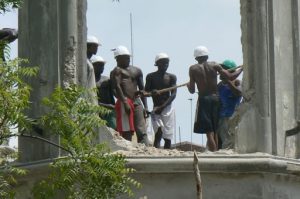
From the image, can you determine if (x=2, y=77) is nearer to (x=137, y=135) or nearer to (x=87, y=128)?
(x=87, y=128)

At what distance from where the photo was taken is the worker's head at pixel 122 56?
790 inches

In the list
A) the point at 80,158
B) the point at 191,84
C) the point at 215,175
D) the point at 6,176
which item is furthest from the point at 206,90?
the point at 80,158

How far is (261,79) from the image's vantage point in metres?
18.6

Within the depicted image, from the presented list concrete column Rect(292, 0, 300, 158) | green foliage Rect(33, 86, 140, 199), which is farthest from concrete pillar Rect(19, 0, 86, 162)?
green foliage Rect(33, 86, 140, 199)

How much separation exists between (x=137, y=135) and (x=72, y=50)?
1.64m

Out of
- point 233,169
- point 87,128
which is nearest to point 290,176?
point 233,169

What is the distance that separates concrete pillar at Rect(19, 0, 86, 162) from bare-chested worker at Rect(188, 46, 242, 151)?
1.62 meters

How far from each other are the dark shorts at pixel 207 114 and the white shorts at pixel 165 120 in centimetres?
52

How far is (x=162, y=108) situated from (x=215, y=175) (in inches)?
95.4

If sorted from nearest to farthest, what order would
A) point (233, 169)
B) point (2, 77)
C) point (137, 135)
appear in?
point (2, 77)
point (233, 169)
point (137, 135)

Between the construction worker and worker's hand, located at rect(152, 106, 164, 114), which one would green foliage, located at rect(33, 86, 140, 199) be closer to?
the construction worker

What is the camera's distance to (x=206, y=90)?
1991cm

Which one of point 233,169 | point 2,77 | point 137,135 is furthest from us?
point 137,135

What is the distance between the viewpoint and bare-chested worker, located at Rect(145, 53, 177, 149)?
20266 millimetres
